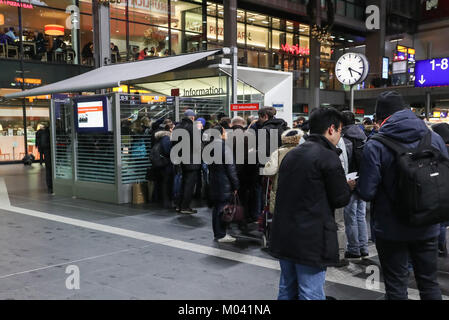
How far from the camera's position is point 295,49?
3011 centimetres

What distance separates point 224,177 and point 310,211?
349 centimetres

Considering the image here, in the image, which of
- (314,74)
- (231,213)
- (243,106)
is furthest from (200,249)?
(314,74)

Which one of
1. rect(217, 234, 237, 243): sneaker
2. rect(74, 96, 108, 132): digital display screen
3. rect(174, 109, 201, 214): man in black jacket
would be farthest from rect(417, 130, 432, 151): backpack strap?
rect(74, 96, 108, 132): digital display screen

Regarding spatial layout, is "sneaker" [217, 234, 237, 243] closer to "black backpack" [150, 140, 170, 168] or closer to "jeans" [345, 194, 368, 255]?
"jeans" [345, 194, 368, 255]

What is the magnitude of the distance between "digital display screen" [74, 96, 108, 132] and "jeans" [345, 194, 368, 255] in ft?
19.8

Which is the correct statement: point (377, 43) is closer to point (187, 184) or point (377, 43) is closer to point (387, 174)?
point (187, 184)

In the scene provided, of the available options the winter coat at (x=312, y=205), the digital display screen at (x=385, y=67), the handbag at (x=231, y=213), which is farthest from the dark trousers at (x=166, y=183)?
the digital display screen at (x=385, y=67)

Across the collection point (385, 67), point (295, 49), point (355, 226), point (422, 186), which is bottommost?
point (355, 226)

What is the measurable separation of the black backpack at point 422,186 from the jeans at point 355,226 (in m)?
2.47

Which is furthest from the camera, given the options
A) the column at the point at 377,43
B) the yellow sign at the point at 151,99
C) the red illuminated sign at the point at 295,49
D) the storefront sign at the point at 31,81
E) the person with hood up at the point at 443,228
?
the column at the point at 377,43

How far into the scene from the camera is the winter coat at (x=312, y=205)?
2877 millimetres

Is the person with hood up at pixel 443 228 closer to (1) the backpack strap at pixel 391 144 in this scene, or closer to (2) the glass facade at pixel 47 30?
(1) the backpack strap at pixel 391 144

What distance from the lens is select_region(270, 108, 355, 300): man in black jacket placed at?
9.45ft
